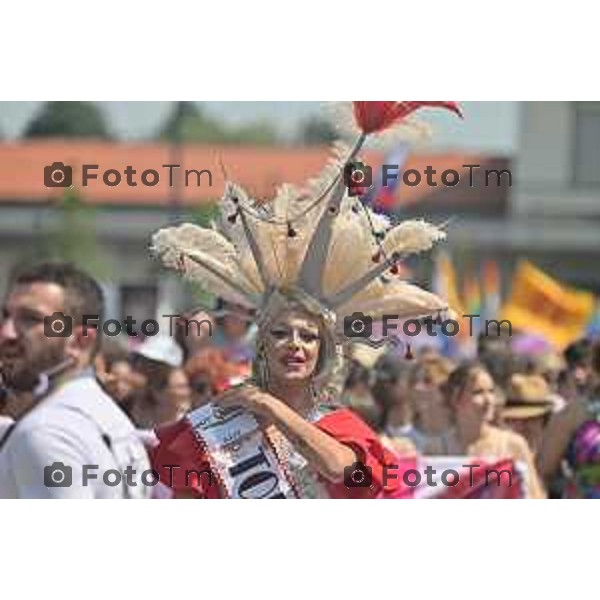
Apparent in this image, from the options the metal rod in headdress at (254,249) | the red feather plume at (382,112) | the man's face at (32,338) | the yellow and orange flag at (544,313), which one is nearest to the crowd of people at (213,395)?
the man's face at (32,338)

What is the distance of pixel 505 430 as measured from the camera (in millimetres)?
7996

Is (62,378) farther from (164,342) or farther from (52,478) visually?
(164,342)

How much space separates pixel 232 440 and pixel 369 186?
0.78 metres

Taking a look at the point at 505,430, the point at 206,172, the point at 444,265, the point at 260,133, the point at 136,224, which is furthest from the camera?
the point at 260,133

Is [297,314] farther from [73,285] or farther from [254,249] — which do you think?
[73,285]

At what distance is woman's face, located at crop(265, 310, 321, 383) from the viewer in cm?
488

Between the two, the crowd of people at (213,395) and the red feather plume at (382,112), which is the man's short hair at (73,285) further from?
the red feather plume at (382,112)

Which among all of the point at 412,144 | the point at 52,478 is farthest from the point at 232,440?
the point at 412,144

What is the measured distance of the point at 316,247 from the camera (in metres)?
4.98

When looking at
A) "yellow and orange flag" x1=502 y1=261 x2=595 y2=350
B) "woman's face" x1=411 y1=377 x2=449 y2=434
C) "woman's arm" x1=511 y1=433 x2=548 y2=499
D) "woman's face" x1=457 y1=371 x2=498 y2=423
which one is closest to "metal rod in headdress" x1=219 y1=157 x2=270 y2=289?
"woman's arm" x1=511 y1=433 x2=548 y2=499

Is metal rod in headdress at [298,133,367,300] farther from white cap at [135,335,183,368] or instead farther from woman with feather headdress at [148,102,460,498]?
white cap at [135,335,183,368]

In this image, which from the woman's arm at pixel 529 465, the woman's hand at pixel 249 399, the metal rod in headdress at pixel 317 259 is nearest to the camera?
the woman's hand at pixel 249 399

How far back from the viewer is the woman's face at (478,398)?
7.75m

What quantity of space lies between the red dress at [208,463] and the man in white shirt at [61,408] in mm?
195
